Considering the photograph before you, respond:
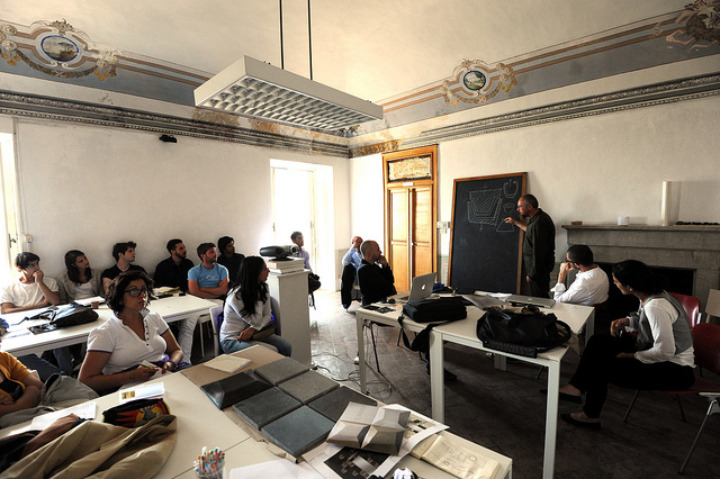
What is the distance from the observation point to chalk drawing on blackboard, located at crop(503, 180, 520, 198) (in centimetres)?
488

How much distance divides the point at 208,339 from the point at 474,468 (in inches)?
165

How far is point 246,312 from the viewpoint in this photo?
272 centimetres

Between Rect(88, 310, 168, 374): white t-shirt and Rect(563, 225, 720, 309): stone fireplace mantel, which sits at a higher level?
Rect(563, 225, 720, 309): stone fireplace mantel

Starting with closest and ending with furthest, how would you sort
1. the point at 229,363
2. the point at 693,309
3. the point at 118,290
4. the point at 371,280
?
the point at 229,363 → the point at 118,290 → the point at 693,309 → the point at 371,280

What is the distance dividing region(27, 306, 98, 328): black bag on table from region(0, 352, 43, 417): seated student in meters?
1.10

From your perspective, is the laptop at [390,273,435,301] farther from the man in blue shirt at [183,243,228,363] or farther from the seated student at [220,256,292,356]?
the man in blue shirt at [183,243,228,363]

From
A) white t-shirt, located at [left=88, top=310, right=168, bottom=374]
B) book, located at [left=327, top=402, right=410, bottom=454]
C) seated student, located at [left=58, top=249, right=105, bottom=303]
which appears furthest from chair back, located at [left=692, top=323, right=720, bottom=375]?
seated student, located at [left=58, top=249, right=105, bottom=303]

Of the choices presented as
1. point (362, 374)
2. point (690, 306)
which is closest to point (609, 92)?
point (690, 306)

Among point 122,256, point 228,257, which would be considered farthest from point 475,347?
point 122,256

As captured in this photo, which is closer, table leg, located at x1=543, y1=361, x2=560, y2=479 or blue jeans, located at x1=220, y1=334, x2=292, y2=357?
table leg, located at x1=543, y1=361, x2=560, y2=479

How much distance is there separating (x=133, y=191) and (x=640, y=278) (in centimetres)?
561

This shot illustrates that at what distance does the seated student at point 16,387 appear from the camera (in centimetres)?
151

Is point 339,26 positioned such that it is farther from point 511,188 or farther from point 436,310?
point 436,310

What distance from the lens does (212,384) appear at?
163 cm
